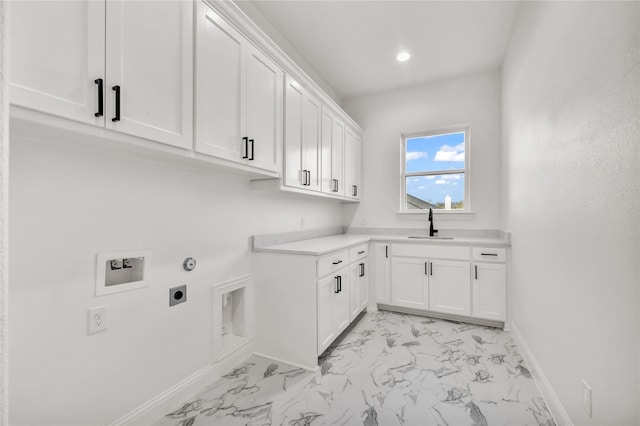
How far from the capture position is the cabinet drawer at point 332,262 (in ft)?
7.11

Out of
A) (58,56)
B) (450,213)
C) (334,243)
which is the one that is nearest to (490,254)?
(450,213)

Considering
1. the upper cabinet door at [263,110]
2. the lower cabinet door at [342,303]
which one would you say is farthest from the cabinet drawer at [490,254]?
the upper cabinet door at [263,110]

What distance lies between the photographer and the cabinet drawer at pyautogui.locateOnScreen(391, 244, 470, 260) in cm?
299

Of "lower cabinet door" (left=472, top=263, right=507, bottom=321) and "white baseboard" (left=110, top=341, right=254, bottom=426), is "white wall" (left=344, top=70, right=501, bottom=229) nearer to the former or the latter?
"lower cabinet door" (left=472, top=263, right=507, bottom=321)

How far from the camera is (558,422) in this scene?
1521 mm

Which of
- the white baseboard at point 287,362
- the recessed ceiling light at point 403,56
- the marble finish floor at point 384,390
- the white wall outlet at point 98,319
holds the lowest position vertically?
the marble finish floor at point 384,390

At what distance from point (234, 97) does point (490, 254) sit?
2777mm

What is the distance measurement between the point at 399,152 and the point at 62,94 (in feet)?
11.3

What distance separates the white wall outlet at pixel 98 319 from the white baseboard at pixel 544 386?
2.32m

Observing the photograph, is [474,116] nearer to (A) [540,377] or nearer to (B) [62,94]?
(A) [540,377]

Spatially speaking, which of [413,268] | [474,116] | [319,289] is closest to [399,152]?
[474,116]

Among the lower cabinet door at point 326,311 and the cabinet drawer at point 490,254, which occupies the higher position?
the cabinet drawer at point 490,254

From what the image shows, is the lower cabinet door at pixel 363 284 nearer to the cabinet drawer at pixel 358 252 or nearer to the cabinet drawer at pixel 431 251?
the cabinet drawer at pixel 358 252

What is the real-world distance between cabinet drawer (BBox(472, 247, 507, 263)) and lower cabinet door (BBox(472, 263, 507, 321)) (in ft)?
0.17
